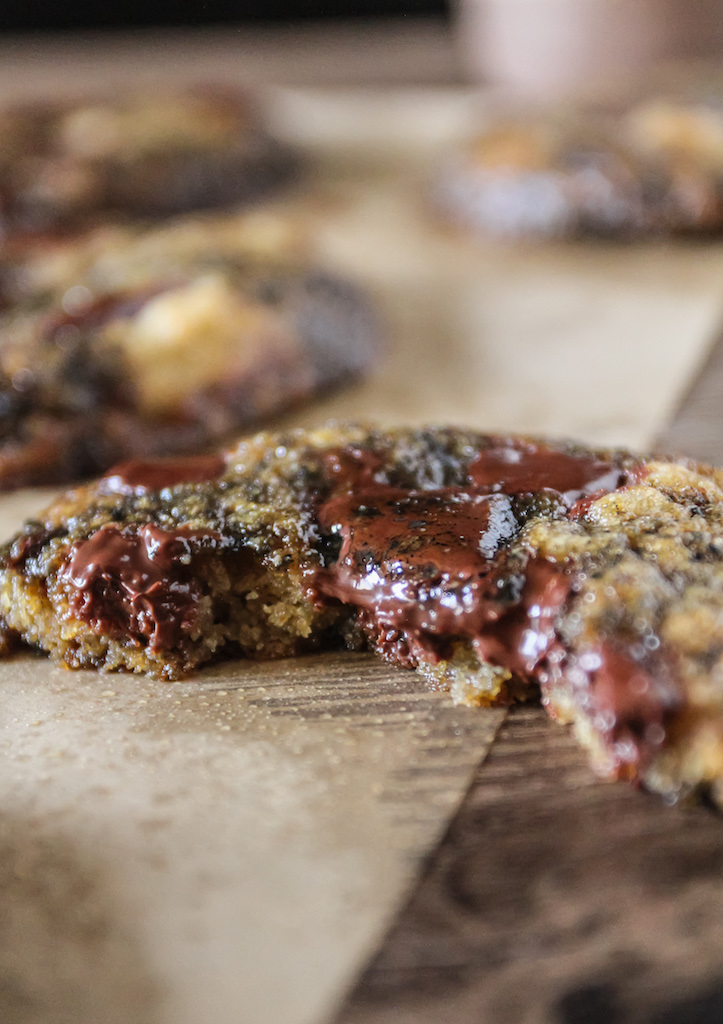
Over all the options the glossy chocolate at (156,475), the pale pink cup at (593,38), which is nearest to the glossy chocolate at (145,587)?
the glossy chocolate at (156,475)

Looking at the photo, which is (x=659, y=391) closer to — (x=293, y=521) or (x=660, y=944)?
(x=293, y=521)

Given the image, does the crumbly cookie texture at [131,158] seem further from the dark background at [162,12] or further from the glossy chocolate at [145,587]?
the dark background at [162,12]

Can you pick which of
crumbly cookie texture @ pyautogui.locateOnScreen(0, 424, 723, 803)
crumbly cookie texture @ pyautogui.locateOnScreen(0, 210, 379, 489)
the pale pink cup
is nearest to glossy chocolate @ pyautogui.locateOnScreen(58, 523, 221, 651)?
crumbly cookie texture @ pyautogui.locateOnScreen(0, 424, 723, 803)

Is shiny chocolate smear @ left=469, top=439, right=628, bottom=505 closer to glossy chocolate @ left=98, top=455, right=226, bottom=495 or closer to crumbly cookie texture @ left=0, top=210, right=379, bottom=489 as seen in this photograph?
glossy chocolate @ left=98, top=455, right=226, bottom=495

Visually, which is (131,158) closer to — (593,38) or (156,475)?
(593,38)

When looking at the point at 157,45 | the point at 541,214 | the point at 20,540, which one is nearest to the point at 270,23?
the point at 157,45

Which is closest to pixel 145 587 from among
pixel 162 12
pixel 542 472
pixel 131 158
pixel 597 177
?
pixel 542 472

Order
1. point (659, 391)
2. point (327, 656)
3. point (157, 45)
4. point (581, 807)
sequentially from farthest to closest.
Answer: point (157, 45) < point (659, 391) < point (327, 656) < point (581, 807)
